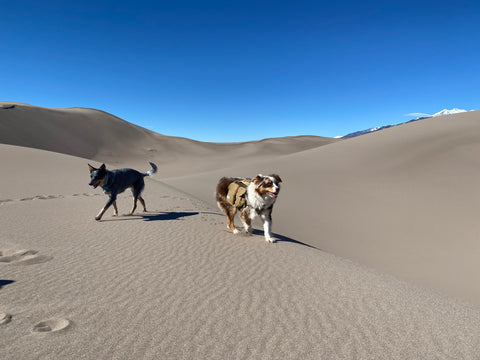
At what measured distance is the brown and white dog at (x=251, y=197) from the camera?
512cm

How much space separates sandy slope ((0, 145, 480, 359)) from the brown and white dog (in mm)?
558

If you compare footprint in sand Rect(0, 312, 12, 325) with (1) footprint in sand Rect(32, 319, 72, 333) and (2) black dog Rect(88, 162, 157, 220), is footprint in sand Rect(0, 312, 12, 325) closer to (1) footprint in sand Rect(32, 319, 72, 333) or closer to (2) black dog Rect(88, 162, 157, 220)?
(1) footprint in sand Rect(32, 319, 72, 333)

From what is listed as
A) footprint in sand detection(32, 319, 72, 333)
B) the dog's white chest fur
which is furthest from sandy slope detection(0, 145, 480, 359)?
the dog's white chest fur

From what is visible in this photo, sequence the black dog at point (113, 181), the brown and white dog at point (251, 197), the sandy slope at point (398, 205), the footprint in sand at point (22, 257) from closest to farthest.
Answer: the footprint in sand at point (22, 257), the brown and white dog at point (251, 197), the black dog at point (113, 181), the sandy slope at point (398, 205)

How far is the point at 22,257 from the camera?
13.7 ft

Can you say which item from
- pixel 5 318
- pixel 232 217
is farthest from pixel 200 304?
pixel 232 217

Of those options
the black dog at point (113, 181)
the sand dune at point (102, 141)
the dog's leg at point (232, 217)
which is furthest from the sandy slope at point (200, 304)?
the sand dune at point (102, 141)

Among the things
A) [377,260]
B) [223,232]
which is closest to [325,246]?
[377,260]

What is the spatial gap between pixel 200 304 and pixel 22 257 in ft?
10.4

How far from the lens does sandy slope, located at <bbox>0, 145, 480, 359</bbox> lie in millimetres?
2375

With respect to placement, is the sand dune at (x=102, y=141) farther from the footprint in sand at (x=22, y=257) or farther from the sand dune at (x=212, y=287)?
the footprint in sand at (x=22, y=257)

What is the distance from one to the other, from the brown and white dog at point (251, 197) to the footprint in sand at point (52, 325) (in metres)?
3.43

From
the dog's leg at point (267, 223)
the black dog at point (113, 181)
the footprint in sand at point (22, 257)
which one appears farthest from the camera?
the black dog at point (113, 181)

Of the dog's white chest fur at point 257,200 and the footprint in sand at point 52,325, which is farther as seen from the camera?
the dog's white chest fur at point 257,200
